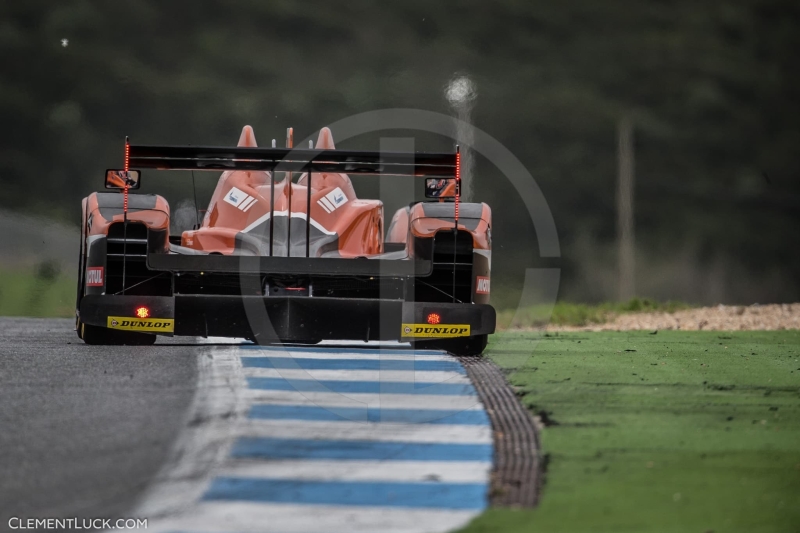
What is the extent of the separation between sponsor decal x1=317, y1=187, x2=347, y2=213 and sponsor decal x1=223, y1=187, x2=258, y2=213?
65cm

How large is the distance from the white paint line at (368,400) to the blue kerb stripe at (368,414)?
11 cm

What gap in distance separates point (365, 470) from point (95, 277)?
5.17 metres

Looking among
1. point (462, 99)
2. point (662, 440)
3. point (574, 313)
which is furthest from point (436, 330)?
point (462, 99)

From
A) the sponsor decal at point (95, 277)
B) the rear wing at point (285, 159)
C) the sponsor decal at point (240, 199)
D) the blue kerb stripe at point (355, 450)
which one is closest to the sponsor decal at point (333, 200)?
the sponsor decal at point (240, 199)

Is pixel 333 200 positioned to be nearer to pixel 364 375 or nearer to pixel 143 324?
pixel 143 324

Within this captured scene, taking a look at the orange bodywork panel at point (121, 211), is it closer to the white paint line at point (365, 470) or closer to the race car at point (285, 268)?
the race car at point (285, 268)

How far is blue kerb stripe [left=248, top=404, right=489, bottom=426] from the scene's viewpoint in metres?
7.11

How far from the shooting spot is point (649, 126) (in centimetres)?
3812

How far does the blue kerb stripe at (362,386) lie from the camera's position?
827cm

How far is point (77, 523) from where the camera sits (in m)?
4.74

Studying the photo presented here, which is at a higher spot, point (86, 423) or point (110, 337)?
point (110, 337)

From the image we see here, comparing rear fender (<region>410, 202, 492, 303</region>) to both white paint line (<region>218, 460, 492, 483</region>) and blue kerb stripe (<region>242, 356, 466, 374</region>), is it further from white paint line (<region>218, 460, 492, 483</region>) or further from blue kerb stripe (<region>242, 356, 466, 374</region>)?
white paint line (<region>218, 460, 492, 483</region>)

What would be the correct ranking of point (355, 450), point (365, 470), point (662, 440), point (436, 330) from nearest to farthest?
point (365, 470) < point (355, 450) < point (662, 440) < point (436, 330)

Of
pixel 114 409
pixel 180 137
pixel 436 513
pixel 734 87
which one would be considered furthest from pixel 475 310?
pixel 734 87
